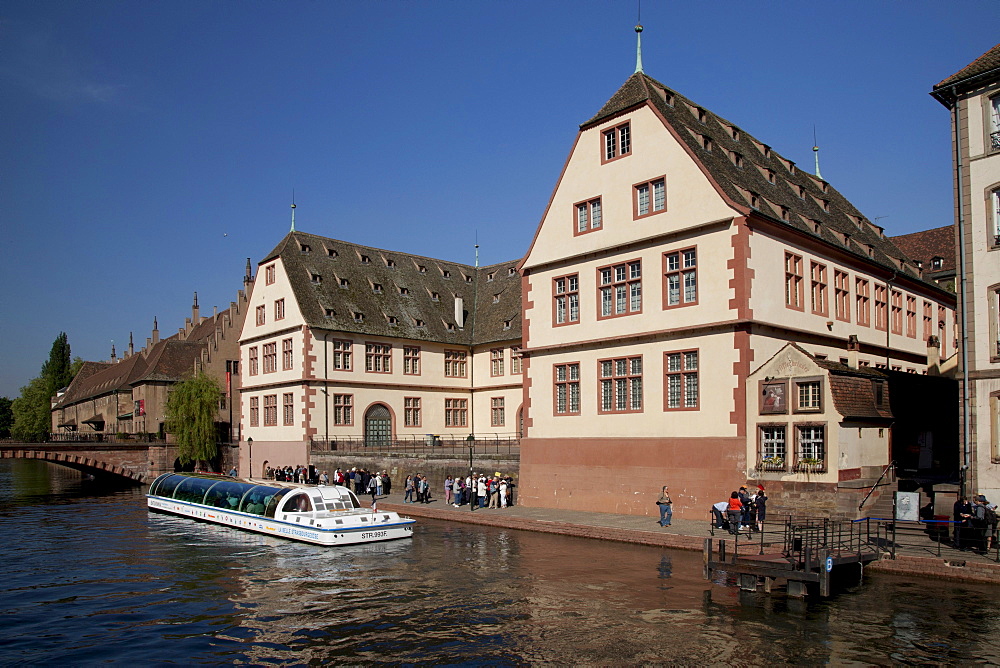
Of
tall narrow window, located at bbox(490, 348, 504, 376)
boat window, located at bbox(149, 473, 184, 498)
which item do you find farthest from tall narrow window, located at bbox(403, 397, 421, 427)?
boat window, located at bbox(149, 473, 184, 498)

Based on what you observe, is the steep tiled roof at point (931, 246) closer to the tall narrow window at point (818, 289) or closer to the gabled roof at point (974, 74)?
the tall narrow window at point (818, 289)

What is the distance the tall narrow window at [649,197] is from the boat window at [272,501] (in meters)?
17.2

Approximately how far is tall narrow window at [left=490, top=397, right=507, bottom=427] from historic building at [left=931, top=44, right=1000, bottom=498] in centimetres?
3542

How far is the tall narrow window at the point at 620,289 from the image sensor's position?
32531mm

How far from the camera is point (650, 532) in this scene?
26422 millimetres

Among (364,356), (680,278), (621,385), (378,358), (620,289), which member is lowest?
(621,385)

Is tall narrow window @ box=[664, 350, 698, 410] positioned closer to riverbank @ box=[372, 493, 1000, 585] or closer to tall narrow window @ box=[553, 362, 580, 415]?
riverbank @ box=[372, 493, 1000, 585]

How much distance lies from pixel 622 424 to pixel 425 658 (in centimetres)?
1845

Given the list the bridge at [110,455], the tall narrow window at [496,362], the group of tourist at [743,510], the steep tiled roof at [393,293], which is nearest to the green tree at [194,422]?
the bridge at [110,455]

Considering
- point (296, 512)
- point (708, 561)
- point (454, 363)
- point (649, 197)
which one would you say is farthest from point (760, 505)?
point (454, 363)

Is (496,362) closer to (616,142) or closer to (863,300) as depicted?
(616,142)

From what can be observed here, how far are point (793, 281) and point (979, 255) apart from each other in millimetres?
8111

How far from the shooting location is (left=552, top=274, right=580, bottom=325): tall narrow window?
3506 centimetres

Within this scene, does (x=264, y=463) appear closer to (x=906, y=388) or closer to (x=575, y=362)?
(x=575, y=362)
